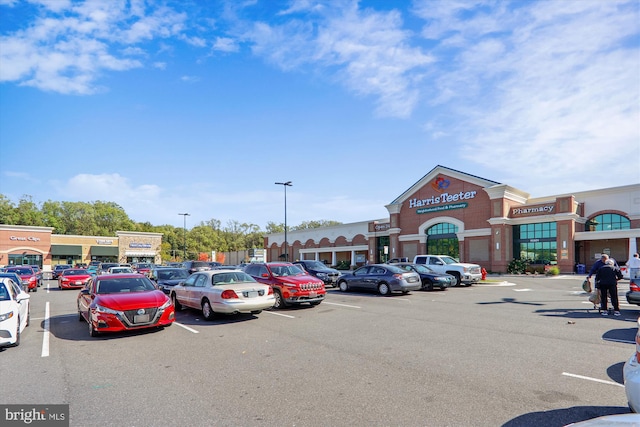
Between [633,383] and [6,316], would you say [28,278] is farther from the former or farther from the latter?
[633,383]

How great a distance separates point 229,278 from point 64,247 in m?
72.0

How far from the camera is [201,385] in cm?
579

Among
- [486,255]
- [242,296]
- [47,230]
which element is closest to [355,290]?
[242,296]

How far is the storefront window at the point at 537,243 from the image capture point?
118 ft

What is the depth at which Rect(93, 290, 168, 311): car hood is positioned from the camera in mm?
9234

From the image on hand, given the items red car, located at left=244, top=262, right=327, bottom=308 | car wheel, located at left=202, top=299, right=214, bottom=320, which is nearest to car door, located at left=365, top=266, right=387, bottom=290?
red car, located at left=244, top=262, right=327, bottom=308

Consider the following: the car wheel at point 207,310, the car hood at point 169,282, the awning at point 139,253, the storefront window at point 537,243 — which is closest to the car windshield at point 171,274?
the car hood at point 169,282

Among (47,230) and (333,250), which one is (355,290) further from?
(47,230)

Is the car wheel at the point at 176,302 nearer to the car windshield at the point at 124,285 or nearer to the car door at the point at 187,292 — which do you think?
the car door at the point at 187,292

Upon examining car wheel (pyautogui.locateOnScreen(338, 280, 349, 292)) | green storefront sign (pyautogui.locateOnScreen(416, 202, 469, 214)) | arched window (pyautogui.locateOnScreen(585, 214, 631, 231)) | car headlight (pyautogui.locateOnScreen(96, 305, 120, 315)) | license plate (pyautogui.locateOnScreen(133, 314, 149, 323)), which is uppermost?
green storefront sign (pyautogui.locateOnScreen(416, 202, 469, 214))

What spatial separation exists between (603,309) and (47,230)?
3097 inches

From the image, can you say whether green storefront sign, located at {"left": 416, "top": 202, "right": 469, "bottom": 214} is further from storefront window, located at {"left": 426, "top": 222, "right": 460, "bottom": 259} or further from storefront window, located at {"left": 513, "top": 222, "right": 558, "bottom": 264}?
storefront window, located at {"left": 513, "top": 222, "right": 558, "bottom": 264}

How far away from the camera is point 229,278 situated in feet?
40.0

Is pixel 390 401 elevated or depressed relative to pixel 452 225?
depressed
